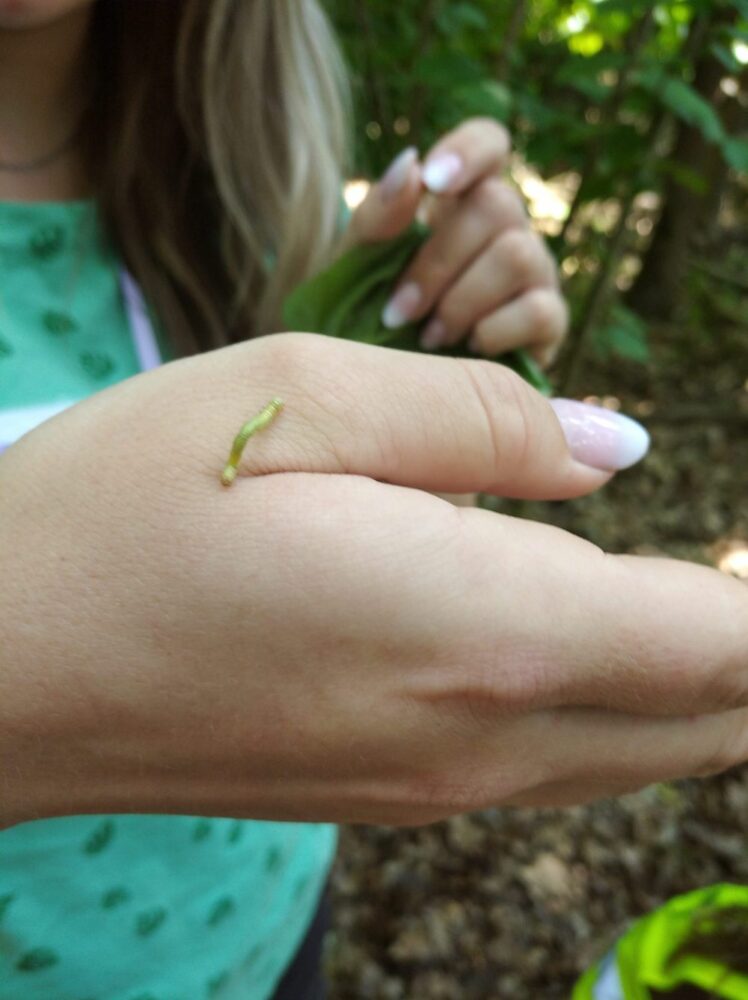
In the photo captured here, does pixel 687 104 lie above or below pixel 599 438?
above

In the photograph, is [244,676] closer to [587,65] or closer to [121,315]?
[121,315]

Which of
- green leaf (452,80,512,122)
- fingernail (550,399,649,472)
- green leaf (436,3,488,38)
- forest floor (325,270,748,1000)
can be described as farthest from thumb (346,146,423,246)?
forest floor (325,270,748,1000)

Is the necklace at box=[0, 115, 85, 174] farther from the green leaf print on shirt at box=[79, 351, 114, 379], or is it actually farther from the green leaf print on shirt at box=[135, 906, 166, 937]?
the green leaf print on shirt at box=[135, 906, 166, 937]

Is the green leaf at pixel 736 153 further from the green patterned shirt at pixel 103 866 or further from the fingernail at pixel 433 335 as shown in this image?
the green patterned shirt at pixel 103 866

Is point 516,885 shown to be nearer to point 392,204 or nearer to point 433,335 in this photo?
point 433,335

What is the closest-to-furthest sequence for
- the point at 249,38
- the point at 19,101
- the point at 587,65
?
the point at 19,101
the point at 249,38
the point at 587,65

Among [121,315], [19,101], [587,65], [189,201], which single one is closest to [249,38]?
[189,201]

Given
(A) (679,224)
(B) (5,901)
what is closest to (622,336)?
(B) (5,901)
